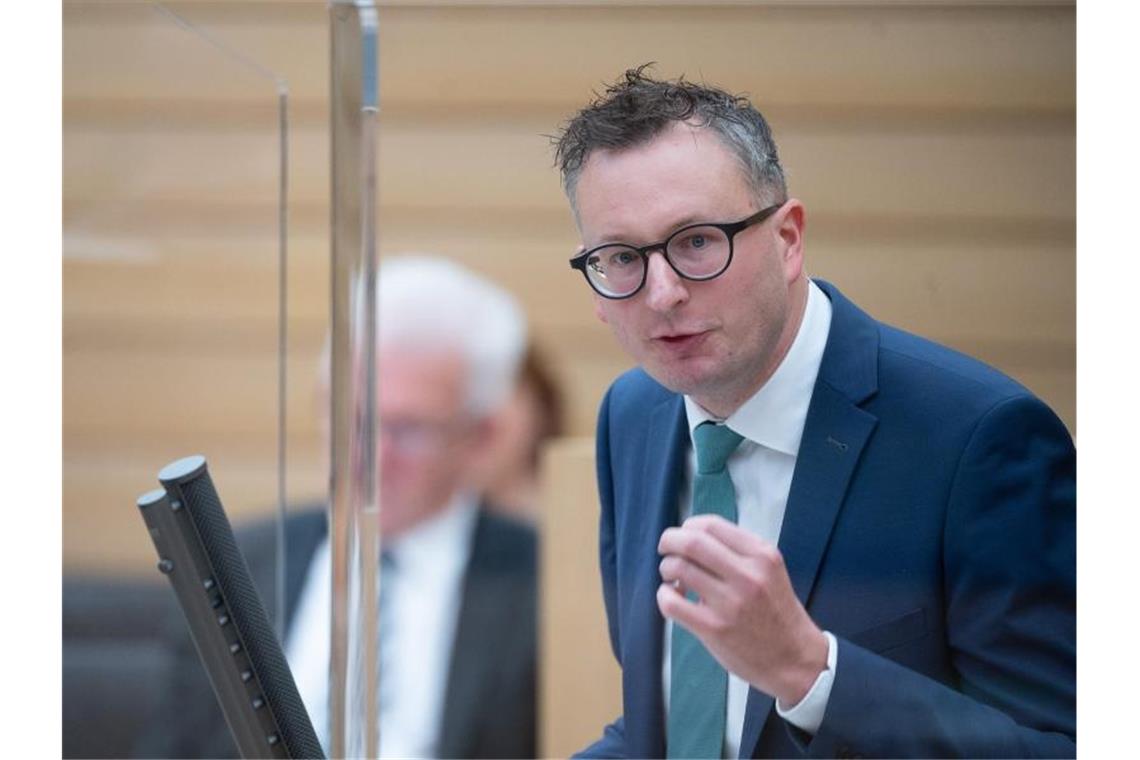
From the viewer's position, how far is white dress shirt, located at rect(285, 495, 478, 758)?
6.18 ft

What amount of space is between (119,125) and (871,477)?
119cm

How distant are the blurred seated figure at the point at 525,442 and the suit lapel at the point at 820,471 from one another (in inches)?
12.3

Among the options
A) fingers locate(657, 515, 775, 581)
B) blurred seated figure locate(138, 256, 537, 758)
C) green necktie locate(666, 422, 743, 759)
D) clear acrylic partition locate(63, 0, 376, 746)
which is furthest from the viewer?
clear acrylic partition locate(63, 0, 376, 746)

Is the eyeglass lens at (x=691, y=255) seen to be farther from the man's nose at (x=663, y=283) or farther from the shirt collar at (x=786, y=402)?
the shirt collar at (x=786, y=402)

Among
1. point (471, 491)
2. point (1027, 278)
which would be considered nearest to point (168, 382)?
point (471, 491)

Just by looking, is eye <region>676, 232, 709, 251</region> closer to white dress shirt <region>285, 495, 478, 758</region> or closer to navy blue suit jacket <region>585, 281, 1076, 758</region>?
navy blue suit jacket <region>585, 281, 1076, 758</region>

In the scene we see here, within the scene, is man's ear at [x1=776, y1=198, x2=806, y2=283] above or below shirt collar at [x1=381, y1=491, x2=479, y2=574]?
above

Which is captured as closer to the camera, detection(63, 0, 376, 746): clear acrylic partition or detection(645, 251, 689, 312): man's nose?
detection(645, 251, 689, 312): man's nose

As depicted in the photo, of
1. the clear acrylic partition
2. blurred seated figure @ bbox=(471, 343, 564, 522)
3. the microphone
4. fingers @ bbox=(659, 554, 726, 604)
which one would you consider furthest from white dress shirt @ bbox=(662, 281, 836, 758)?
the clear acrylic partition

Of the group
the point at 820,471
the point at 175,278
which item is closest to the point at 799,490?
the point at 820,471

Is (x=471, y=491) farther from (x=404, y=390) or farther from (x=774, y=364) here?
(x=774, y=364)

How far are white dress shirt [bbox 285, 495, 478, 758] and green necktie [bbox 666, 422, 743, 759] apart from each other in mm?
288

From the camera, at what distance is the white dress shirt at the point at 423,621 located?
1.88m

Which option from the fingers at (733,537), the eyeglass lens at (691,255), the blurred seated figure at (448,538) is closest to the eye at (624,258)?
the eyeglass lens at (691,255)
